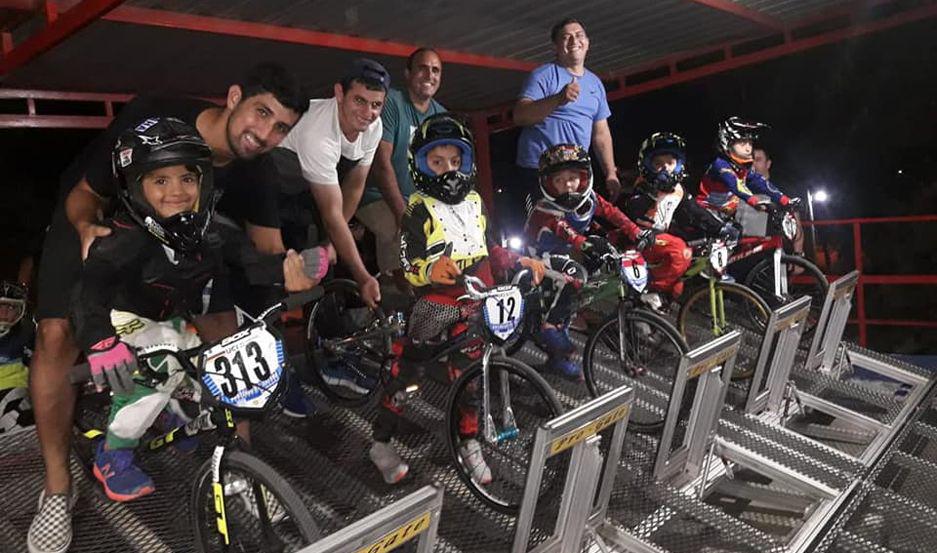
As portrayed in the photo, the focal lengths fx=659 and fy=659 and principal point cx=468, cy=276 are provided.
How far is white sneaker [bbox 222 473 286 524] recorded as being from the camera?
65.8 inches

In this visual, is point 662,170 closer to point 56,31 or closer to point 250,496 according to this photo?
point 250,496

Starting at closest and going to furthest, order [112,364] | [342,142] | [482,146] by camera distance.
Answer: [112,364], [342,142], [482,146]

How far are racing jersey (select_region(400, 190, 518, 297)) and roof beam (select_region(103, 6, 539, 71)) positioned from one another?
4.92 feet

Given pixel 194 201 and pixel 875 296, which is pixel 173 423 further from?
pixel 875 296

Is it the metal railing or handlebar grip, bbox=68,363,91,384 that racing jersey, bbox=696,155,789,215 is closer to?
the metal railing

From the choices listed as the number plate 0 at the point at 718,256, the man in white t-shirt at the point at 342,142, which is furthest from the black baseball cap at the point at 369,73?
the number plate 0 at the point at 718,256

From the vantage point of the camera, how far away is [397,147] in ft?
9.16

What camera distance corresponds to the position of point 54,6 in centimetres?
288

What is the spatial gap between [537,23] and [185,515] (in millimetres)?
3100

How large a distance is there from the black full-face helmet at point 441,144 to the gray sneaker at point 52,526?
1.53 metres

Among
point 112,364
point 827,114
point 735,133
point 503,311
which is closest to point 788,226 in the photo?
point 735,133

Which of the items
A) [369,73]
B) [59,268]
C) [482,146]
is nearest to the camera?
[59,268]

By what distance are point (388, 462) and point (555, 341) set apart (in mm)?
1066

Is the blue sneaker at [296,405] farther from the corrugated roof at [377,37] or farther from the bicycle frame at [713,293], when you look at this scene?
the bicycle frame at [713,293]
